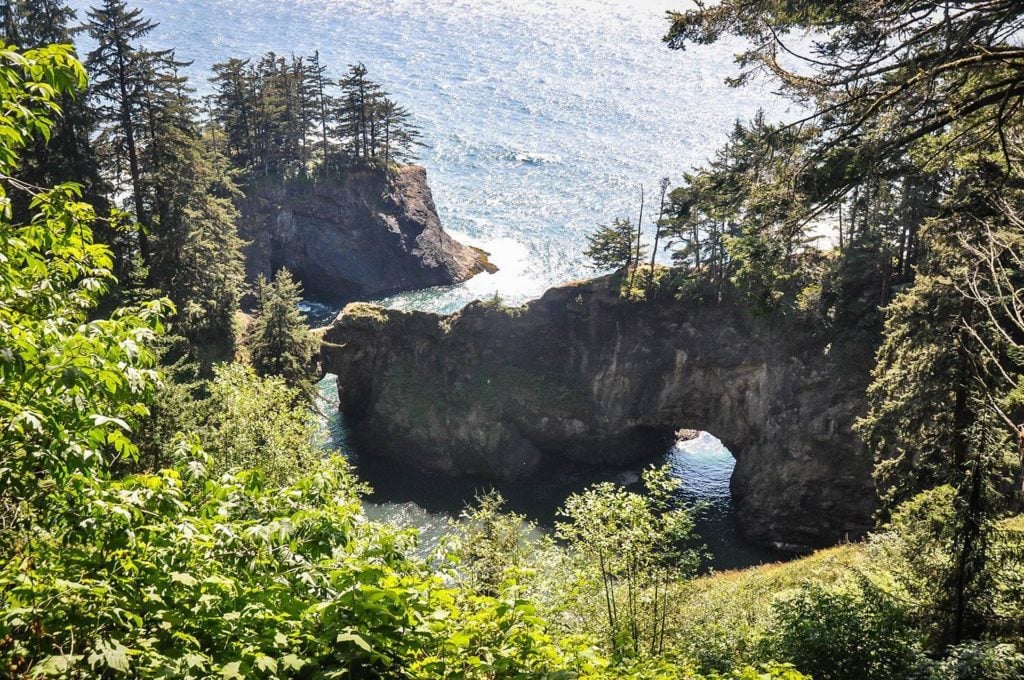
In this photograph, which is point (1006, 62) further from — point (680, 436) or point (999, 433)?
point (680, 436)

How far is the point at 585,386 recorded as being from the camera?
5422cm

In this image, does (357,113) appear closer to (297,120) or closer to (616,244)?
(297,120)

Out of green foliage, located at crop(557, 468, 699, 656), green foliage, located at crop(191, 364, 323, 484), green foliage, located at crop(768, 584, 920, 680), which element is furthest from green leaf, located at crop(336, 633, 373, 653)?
green foliage, located at crop(191, 364, 323, 484)

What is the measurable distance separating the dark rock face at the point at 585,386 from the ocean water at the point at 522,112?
275 centimetres

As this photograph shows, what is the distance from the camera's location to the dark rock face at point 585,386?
44.1 m

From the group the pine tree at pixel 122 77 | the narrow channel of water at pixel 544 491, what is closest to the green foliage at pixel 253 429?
the pine tree at pixel 122 77

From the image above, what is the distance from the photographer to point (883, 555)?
75.5ft

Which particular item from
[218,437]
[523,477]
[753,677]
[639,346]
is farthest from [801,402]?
[753,677]

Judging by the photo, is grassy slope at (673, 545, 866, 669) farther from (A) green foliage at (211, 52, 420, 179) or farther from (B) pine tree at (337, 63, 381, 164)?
(A) green foliage at (211, 52, 420, 179)

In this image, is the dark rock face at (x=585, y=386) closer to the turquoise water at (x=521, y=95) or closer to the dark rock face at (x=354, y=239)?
the turquoise water at (x=521, y=95)

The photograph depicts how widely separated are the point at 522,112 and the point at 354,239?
5014 cm

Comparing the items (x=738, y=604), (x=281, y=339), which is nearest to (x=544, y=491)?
(x=281, y=339)

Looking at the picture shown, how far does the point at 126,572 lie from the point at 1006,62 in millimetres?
13638

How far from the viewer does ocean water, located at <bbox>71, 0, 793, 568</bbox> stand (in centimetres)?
5372
